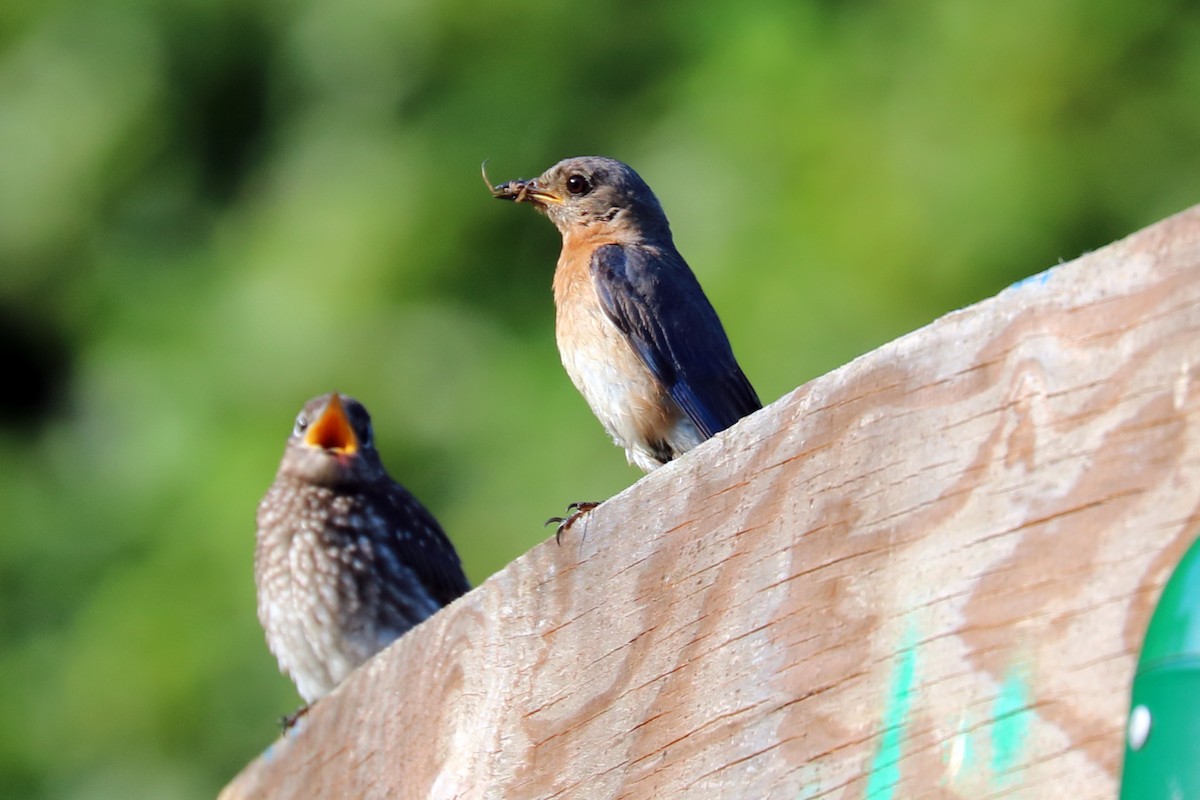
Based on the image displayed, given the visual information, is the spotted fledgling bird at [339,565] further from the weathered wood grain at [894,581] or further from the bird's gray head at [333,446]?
Result: the weathered wood grain at [894,581]

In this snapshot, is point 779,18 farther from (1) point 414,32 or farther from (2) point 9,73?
(2) point 9,73

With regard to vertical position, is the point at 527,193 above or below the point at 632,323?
above

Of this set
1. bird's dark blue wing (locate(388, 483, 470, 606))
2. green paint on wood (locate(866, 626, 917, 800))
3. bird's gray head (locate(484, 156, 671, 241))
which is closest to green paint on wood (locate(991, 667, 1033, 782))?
green paint on wood (locate(866, 626, 917, 800))

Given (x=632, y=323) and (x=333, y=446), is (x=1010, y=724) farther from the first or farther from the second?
(x=333, y=446)

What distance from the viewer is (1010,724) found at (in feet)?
4.75

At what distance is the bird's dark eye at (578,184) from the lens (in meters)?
4.86

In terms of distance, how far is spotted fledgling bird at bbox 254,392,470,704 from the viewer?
4.96 m

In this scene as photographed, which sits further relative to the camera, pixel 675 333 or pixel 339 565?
pixel 339 565

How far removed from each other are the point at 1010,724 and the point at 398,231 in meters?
6.01

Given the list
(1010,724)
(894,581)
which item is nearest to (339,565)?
(894,581)

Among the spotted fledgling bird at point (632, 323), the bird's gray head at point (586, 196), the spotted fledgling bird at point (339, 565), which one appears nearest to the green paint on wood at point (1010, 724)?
the spotted fledgling bird at point (632, 323)

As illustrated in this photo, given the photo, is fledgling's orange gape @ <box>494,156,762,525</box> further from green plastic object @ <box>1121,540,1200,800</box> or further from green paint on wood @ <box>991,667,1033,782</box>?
green plastic object @ <box>1121,540,1200,800</box>

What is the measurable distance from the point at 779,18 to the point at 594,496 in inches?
77.2

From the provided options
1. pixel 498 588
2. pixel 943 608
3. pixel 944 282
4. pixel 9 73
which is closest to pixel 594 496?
pixel 944 282
